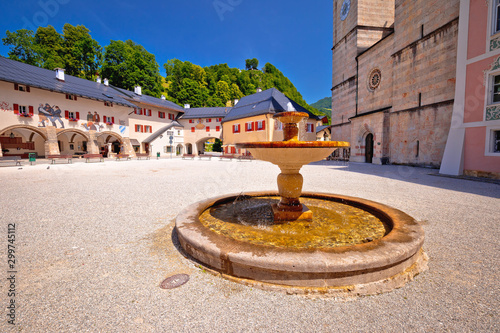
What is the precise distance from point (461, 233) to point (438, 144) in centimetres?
1488

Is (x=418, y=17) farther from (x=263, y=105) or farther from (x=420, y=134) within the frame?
(x=263, y=105)

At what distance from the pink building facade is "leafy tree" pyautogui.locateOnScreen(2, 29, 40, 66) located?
57.0 metres

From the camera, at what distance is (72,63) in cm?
4062

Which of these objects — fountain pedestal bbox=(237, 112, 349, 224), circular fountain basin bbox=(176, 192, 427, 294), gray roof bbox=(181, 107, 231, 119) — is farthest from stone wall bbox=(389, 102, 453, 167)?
gray roof bbox=(181, 107, 231, 119)

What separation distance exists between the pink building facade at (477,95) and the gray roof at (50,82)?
35.9 meters

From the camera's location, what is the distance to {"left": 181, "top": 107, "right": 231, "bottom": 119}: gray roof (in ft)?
127

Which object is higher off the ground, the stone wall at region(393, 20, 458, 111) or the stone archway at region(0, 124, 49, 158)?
the stone wall at region(393, 20, 458, 111)

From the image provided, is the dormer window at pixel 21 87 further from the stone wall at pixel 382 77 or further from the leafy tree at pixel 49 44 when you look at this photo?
the stone wall at pixel 382 77

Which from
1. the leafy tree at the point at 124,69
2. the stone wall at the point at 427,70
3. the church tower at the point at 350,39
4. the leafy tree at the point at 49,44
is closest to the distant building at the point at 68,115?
the leafy tree at the point at 124,69

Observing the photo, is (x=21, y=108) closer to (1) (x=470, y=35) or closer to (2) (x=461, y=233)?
(2) (x=461, y=233)

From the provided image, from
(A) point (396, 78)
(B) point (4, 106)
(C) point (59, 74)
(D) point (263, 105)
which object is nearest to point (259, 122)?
(D) point (263, 105)

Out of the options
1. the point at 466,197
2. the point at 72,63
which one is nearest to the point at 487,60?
the point at 466,197

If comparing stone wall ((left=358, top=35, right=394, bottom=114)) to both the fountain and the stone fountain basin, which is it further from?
the stone fountain basin

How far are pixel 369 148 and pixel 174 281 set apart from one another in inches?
923
